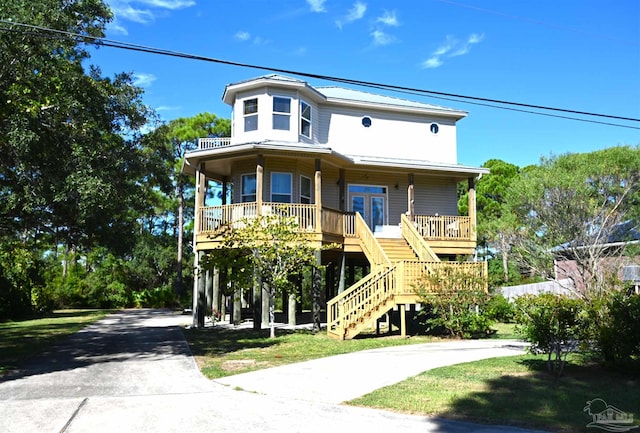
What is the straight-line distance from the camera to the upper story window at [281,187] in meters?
19.5

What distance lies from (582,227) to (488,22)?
20.8ft

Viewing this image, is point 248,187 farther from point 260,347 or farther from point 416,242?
point 260,347

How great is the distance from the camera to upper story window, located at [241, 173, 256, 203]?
1995 cm

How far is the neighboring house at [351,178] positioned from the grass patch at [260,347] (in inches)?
38.9

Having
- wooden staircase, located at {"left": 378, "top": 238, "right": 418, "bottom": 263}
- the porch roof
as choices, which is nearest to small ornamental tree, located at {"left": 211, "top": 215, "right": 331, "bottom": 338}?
the porch roof

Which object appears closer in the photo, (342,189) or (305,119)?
(342,189)

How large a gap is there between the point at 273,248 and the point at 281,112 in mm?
6664

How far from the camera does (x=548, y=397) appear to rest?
7.41 m

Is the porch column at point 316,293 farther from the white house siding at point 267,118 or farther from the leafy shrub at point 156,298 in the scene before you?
the leafy shrub at point 156,298

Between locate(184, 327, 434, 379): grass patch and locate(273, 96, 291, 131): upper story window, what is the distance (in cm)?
789

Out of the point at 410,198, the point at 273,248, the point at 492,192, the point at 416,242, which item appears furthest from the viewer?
the point at 492,192

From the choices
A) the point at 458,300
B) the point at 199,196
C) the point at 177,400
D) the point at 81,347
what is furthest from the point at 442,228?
the point at 177,400

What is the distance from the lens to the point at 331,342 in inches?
546

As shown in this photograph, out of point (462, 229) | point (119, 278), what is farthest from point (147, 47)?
point (119, 278)
